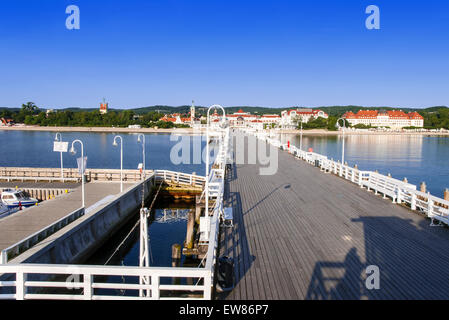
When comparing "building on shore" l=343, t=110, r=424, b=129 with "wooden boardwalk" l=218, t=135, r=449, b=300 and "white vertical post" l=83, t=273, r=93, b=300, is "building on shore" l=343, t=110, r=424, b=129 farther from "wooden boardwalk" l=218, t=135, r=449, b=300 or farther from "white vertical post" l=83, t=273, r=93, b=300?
"white vertical post" l=83, t=273, r=93, b=300

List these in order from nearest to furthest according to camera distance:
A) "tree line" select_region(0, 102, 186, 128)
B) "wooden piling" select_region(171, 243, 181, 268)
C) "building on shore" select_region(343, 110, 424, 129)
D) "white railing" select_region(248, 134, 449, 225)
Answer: "white railing" select_region(248, 134, 449, 225)
"wooden piling" select_region(171, 243, 181, 268)
"tree line" select_region(0, 102, 186, 128)
"building on shore" select_region(343, 110, 424, 129)

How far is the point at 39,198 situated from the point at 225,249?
55.1 ft

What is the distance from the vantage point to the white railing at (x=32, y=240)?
27.3ft

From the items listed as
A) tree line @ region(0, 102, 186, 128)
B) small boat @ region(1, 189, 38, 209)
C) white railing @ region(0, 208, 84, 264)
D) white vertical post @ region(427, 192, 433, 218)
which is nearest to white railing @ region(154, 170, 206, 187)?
small boat @ region(1, 189, 38, 209)

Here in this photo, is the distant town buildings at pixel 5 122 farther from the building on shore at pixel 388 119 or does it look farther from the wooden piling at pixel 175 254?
the wooden piling at pixel 175 254

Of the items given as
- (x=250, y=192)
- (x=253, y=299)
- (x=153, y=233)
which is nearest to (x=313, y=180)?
(x=250, y=192)

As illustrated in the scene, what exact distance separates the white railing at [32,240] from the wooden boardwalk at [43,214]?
1039 mm

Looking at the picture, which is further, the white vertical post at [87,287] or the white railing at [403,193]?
the white railing at [403,193]

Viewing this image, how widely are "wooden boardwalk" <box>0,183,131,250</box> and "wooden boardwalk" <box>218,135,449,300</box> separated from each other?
274 inches

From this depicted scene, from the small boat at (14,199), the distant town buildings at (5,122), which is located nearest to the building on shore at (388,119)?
the distant town buildings at (5,122)

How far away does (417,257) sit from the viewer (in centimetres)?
759

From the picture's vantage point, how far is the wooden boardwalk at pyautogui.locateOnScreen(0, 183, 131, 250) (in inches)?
455

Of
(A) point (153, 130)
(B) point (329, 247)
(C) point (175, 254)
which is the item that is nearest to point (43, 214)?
(C) point (175, 254)
